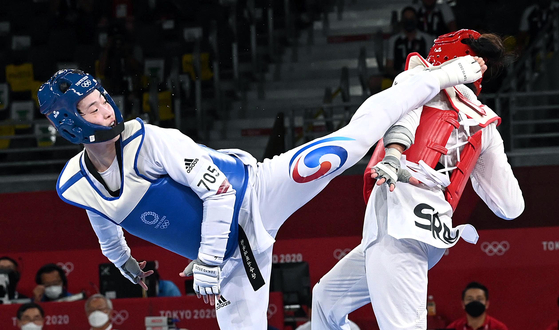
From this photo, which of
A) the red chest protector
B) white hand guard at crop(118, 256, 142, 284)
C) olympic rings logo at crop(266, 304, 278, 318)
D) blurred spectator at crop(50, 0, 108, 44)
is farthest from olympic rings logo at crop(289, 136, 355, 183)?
blurred spectator at crop(50, 0, 108, 44)

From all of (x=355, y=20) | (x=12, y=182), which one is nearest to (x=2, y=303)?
(x=12, y=182)

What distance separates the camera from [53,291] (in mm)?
7152

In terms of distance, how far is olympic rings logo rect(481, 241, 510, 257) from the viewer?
726 cm

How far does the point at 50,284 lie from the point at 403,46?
5.02 meters

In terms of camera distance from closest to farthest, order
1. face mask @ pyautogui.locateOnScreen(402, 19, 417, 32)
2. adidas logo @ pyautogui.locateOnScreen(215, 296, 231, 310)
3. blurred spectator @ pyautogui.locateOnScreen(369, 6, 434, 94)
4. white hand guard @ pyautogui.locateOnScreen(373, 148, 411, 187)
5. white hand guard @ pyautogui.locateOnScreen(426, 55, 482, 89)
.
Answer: white hand guard @ pyautogui.locateOnScreen(373, 148, 411, 187)
white hand guard @ pyautogui.locateOnScreen(426, 55, 482, 89)
adidas logo @ pyautogui.locateOnScreen(215, 296, 231, 310)
blurred spectator @ pyautogui.locateOnScreen(369, 6, 434, 94)
face mask @ pyautogui.locateOnScreen(402, 19, 417, 32)

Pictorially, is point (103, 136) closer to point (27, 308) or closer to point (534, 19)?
point (27, 308)

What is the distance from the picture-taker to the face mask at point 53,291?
23.5ft

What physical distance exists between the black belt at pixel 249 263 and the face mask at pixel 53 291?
387 centimetres

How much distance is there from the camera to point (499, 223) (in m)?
8.08

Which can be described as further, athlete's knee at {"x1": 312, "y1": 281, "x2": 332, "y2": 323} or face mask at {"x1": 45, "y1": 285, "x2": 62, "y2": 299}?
face mask at {"x1": 45, "y1": 285, "x2": 62, "y2": 299}

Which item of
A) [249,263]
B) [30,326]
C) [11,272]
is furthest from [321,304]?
[11,272]

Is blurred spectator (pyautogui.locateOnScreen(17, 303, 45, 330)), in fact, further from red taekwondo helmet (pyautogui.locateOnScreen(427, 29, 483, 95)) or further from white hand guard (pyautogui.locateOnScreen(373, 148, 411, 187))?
red taekwondo helmet (pyautogui.locateOnScreen(427, 29, 483, 95))

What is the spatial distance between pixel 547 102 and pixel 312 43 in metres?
3.95

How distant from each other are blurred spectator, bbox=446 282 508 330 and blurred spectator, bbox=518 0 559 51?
4872mm
